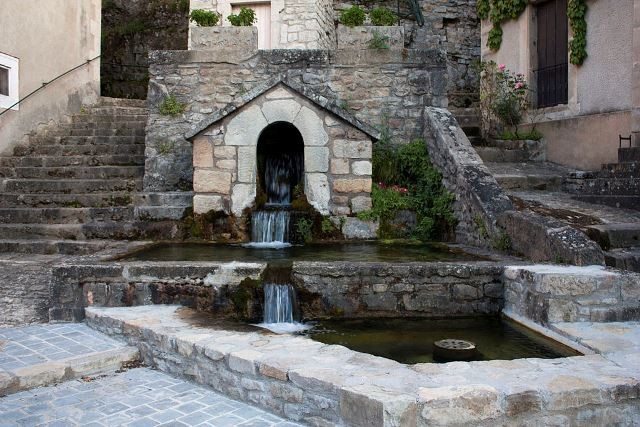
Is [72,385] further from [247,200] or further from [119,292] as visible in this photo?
[247,200]

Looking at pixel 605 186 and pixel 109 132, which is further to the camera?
pixel 109 132

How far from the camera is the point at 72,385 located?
404 centimetres

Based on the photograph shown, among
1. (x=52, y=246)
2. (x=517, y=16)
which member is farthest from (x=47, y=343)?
(x=517, y=16)

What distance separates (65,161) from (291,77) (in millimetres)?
4012

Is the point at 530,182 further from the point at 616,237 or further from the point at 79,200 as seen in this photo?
the point at 79,200


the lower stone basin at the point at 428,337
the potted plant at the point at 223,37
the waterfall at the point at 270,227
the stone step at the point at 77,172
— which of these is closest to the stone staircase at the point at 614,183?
the lower stone basin at the point at 428,337

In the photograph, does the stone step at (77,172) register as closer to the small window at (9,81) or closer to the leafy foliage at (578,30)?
the small window at (9,81)

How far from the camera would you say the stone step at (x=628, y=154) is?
8.79m

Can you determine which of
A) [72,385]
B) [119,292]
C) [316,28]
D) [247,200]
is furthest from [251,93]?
[316,28]

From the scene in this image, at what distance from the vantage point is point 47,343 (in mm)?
4629

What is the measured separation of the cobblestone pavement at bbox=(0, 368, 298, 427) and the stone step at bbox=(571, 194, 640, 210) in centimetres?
614

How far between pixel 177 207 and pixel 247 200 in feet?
3.26

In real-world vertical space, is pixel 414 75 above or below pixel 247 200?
above

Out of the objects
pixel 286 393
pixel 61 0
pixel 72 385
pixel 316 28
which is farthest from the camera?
pixel 316 28
